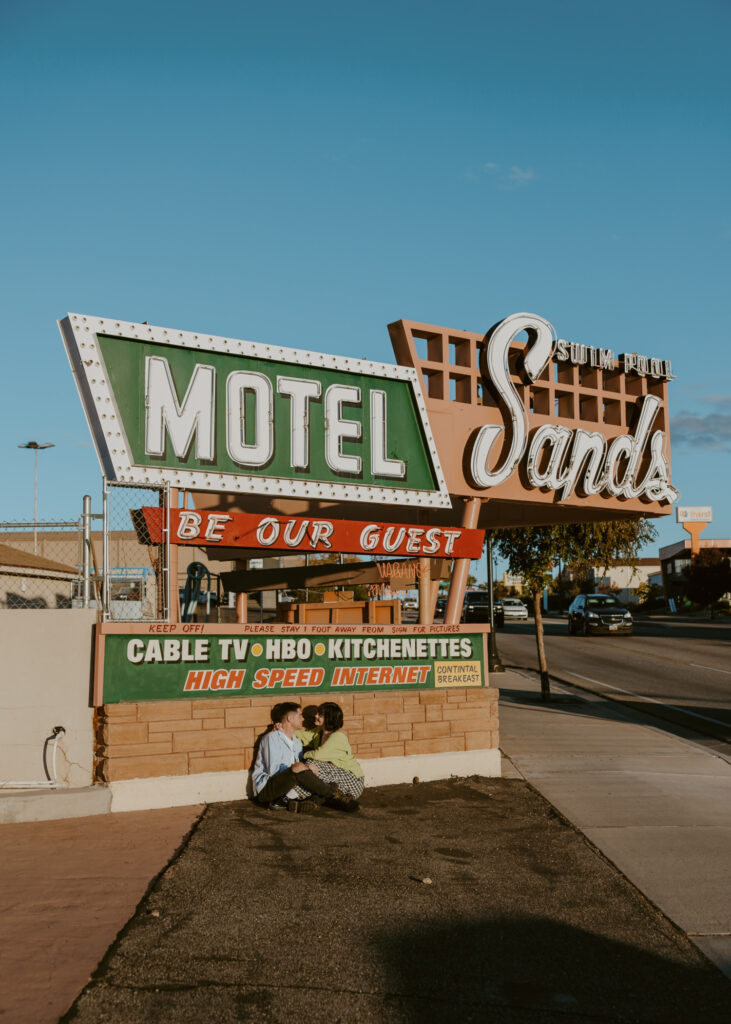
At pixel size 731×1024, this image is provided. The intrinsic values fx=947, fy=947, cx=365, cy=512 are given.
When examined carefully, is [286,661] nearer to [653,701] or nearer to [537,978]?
[537,978]

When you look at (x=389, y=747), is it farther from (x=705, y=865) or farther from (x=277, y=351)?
(x=277, y=351)

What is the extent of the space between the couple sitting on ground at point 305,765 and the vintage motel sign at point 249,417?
9.31 feet

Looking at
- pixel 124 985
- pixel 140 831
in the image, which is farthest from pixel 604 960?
pixel 140 831

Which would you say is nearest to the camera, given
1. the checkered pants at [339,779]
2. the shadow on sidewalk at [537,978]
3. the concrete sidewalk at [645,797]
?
the shadow on sidewalk at [537,978]

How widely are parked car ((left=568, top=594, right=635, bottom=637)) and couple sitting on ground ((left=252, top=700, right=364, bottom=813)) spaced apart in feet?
107

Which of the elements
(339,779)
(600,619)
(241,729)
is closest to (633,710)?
(339,779)

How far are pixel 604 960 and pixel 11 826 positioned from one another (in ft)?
19.1

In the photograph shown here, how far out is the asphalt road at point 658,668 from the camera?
18719 mm

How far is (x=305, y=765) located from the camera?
9969 mm

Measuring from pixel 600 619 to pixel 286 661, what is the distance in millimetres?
32759

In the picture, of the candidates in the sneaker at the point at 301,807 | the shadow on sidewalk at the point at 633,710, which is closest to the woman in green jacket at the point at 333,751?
the sneaker at the point at 301,807

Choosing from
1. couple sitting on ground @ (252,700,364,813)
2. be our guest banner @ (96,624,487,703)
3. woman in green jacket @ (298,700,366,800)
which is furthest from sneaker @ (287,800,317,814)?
be our guest banner @ (96,624,487,703)

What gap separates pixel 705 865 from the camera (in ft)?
26.6

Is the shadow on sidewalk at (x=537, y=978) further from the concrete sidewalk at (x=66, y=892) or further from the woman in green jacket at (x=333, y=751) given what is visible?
the woman in green jacket at (x=333, y=751)
